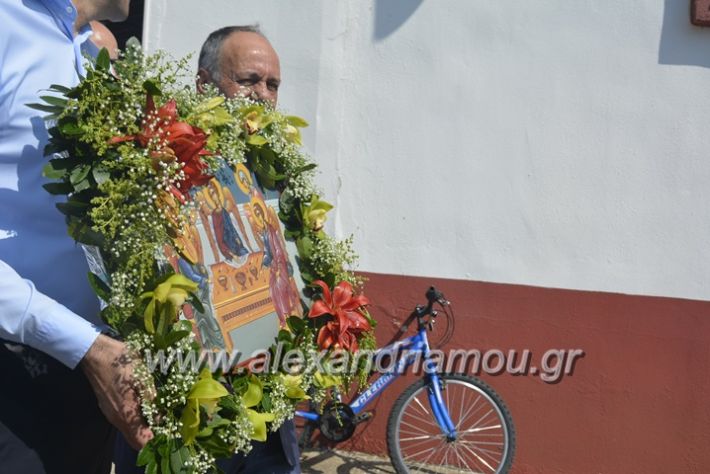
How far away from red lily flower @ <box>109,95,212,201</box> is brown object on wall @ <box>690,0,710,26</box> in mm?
3314

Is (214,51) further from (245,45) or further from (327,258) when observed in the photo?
(327,258)

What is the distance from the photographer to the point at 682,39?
14.4 feet

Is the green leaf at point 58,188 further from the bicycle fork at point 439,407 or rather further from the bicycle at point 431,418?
the bicycle fork at point 439,407

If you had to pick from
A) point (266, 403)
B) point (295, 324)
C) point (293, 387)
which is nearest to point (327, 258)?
point (295, 324)

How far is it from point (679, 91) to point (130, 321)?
11.8 ft

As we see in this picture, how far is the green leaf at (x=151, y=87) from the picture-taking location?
172 centimetres

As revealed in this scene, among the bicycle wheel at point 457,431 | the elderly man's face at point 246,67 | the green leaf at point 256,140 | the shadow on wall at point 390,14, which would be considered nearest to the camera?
the green leaf at point 256,140

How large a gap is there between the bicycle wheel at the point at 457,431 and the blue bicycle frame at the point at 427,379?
54 mm

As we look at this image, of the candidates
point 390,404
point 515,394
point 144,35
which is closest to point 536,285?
point 515,394

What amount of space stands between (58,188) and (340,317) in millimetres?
933

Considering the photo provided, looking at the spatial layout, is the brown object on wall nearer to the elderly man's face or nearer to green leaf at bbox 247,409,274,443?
the elderly man's face

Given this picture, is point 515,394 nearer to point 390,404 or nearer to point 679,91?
point 390,404

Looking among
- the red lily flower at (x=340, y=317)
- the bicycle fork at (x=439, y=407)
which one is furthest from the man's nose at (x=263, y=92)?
the bicycle fork at (x=439, y=407)

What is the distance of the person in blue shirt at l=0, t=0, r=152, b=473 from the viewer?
1566mm
